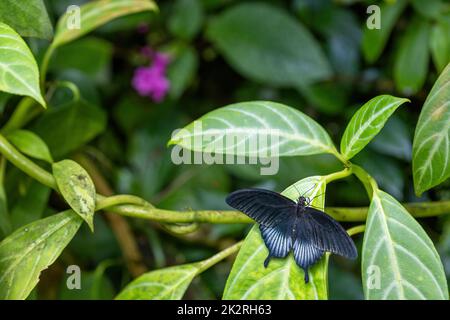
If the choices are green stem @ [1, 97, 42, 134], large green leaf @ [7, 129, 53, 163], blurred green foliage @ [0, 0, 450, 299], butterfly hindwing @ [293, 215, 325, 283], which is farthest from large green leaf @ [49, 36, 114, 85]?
butterfly hindwing @ [293, 215, 325, 283]

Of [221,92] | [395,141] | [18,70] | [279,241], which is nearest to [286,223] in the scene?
[279,241]

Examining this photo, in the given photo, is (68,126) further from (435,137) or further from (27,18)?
(435,137)

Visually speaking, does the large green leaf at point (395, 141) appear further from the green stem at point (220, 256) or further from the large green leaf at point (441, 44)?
the green stem at point (220, 256)

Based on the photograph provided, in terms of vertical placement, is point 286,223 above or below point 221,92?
above

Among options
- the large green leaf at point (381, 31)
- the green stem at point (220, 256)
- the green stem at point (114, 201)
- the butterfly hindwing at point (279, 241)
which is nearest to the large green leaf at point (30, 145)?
the green stem at point (114, 201)

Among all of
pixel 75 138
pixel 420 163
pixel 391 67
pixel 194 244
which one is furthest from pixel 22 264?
pixel 391 67
